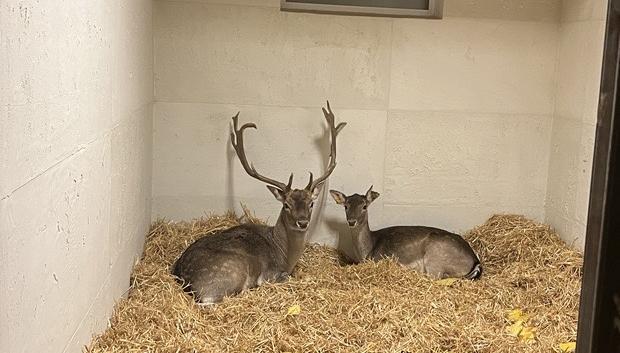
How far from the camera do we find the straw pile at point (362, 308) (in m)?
3.50

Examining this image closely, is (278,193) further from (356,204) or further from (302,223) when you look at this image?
(356,204)

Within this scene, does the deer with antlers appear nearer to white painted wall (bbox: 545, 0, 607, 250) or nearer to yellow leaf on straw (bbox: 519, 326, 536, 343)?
yellow leaf on straw (bbox: 519, 326, 536, 343)

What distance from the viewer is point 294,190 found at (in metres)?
4.93

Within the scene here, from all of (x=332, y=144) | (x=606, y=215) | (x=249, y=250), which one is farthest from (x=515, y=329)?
(x=606, y=215)

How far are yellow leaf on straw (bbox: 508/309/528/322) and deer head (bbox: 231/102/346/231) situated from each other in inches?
57.6

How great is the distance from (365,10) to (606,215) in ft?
15.9

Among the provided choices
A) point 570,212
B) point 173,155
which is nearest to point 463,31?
point 570,212

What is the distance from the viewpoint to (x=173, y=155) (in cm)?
546

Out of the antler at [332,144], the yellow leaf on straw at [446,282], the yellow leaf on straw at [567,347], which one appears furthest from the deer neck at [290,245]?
the yellow leaf on straw at [567,347]

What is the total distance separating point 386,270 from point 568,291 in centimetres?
118

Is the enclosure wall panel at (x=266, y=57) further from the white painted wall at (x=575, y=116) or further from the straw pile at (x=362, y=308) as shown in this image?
the white painted wall at (x=575, y=116)

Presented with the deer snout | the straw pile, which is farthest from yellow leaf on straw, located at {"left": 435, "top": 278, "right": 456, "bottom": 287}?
the deer snout

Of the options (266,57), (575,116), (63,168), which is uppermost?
(266,57)

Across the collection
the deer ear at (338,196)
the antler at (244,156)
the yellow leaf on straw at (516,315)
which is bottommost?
the yellow leaf on straw at (516,315)
